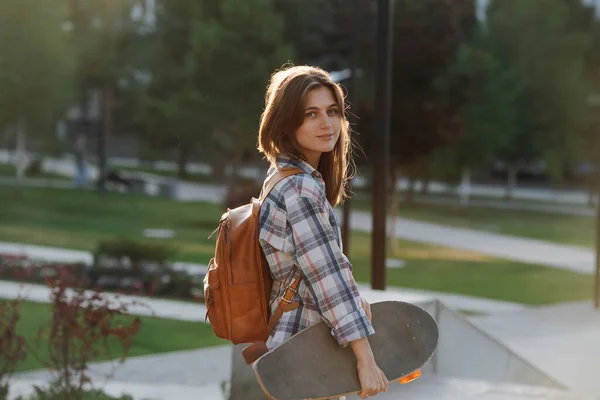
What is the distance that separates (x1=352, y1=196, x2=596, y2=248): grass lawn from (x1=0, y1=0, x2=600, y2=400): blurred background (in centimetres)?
19

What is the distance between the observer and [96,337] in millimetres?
4859

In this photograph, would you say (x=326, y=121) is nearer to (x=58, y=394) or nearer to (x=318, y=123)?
(x=318, y=123)

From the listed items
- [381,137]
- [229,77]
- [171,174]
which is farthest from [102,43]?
[381,137]

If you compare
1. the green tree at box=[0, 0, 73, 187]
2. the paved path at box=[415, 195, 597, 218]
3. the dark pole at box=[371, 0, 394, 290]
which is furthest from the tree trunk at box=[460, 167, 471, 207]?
the dark pole at box=[371, 0, 394, 290]

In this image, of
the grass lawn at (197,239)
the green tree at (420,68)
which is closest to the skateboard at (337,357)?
the grass lawn at (197,239)

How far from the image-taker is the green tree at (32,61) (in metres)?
26.3

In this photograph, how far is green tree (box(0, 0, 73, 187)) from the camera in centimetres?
2631

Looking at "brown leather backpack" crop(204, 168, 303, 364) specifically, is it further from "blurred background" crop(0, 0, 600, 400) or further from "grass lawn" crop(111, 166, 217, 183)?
"grass lawn" crop(111, 166, 217, 183)

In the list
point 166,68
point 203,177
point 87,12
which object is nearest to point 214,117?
point 166,68

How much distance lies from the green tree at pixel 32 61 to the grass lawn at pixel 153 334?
693 inches

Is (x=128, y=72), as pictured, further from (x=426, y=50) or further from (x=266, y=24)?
(x=426, y=50)

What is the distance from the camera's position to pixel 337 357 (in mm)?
2182

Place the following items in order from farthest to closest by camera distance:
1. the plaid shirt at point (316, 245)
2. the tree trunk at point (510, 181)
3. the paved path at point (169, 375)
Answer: the tree trunk at point (510, 181), the paved path at point (169, 375), the plaid shirt at point (316, 245)

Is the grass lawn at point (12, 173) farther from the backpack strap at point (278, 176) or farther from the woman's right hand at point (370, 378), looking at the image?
the woman's right hand at point (370, 378)
